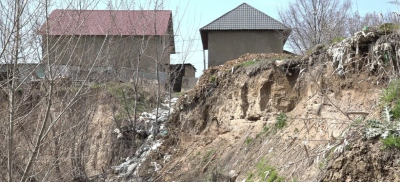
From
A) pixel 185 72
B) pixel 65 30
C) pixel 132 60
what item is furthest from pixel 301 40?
pixel 65 30

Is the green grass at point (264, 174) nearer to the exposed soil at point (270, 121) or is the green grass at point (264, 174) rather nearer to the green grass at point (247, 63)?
the exposed soil at point (270, 121)

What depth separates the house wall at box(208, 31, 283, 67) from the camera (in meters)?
29.1

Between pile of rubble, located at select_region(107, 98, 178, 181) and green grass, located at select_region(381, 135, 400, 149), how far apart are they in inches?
337

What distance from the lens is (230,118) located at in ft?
44.0

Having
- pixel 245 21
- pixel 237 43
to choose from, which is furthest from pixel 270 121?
pixel 245 21

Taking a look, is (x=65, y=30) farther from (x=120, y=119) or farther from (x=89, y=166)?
(x=120, y=119)

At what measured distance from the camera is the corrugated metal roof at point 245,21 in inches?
1153

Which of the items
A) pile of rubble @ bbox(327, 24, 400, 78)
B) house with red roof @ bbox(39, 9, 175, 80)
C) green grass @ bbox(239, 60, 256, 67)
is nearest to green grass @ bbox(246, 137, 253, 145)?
green grass @ bbox(239, 60, 256, 67)

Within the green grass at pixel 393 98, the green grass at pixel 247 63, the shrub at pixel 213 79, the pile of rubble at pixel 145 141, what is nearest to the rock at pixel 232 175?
the green grass at pixel 247 63

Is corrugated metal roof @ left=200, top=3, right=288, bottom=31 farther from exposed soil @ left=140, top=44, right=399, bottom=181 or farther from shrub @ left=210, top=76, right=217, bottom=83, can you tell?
shrub @ left=210, top=76, right=217, bottom=83

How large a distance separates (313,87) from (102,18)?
20.0ft

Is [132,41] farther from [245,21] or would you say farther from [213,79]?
[245,21]

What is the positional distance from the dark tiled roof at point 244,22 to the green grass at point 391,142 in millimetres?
23211

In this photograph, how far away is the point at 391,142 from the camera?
19.9ft
